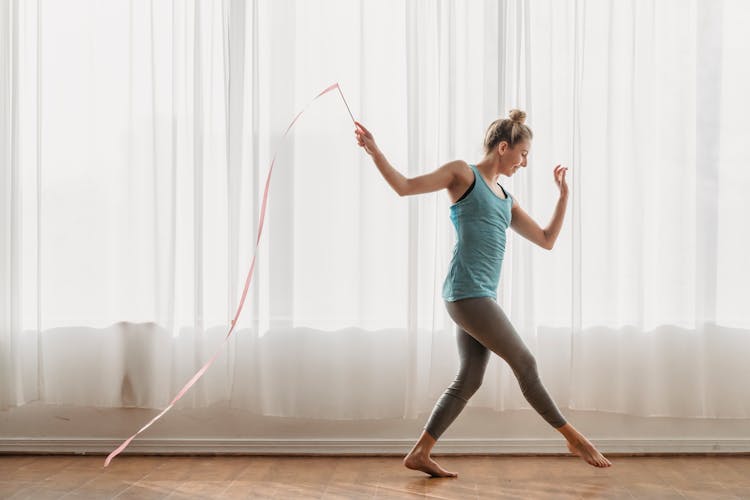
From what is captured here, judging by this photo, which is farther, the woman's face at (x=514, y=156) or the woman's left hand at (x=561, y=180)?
the woman's left hand at (x=561, y=180)

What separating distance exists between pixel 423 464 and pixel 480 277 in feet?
2.33

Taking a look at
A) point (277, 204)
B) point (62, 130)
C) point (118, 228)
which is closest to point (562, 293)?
point (277, 204)

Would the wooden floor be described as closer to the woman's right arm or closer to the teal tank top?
the teal tank top

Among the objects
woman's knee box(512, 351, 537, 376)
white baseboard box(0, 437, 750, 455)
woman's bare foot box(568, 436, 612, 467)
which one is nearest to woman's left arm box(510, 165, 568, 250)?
woman's knee box(512, 351, 537, 376)

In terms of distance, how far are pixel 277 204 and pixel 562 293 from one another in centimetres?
122

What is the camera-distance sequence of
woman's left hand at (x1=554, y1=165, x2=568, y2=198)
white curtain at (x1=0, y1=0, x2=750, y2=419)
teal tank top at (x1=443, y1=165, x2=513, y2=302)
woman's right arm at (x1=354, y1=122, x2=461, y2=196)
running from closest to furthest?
woman's right arm at (x1=354, y1=122, x2=461, y2=196) < teal tank top at (x1=443, y1=165, x2=513, y2=302) < woman's left hand at (x1=554, y1=165, x2=568, y2=198) < white curtain at (x1=0, y1=0, x2=750, y2=419)

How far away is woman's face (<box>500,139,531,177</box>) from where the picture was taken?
2.71 meters

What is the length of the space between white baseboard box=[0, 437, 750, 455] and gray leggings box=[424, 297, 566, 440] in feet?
1.38

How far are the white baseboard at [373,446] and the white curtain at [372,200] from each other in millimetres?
143

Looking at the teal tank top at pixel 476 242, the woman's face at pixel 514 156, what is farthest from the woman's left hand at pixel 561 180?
the teal tank top at pixel 476 242

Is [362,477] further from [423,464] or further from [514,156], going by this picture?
[514,156]

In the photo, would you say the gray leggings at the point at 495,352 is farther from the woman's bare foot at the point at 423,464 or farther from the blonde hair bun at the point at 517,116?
the blonde hair bun at the point at 517,116

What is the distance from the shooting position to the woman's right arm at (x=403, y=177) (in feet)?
8.43

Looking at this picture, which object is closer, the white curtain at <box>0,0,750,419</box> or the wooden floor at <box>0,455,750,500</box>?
the wooden floor at <box>0,455,750,500</box>
